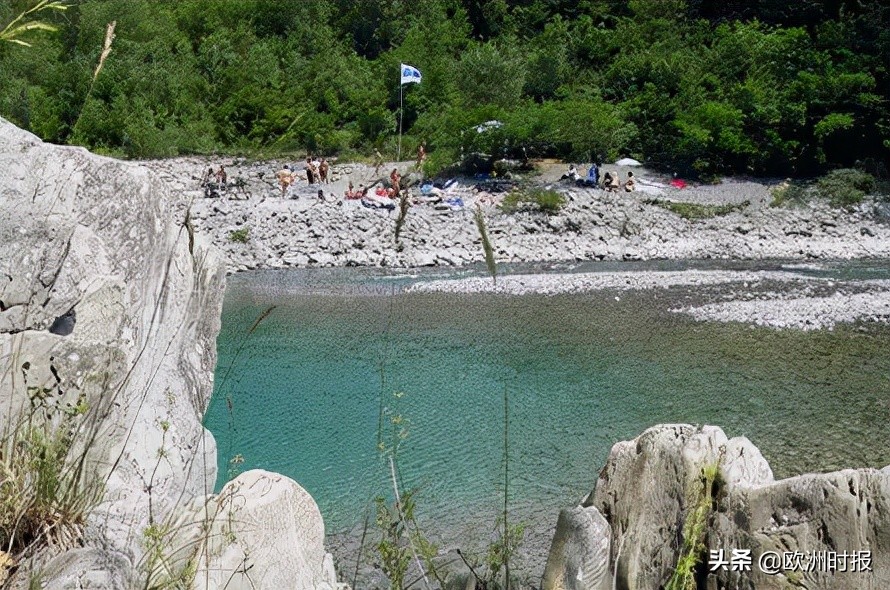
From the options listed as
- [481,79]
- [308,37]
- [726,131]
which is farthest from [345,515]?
[308,37]

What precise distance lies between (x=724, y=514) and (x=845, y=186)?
25.5 m

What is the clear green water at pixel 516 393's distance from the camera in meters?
9.38

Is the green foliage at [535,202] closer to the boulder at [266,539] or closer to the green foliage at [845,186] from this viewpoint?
the green foliage at [845,186]

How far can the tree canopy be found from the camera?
29.4 meters

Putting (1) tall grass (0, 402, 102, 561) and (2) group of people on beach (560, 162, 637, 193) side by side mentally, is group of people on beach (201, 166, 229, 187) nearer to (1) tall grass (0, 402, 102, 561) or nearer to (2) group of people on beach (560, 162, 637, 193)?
(2) group of people on beach (560, 162, 637, 193)

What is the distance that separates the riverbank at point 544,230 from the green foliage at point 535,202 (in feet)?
0.86

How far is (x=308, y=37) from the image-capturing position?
44125mm

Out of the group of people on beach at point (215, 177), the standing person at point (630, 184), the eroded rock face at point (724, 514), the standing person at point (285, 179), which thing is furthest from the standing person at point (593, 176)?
the eroded rock face at point (724, 514)

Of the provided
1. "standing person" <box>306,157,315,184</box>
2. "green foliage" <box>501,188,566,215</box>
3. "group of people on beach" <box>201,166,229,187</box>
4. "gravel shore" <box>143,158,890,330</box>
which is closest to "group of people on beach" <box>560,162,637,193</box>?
"gravel shore" <box>143,158,890,330</box>

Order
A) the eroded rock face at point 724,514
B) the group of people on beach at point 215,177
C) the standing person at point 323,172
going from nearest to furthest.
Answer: the eroded rock face at point 724,514 → the group of people on beach at point 215,177 → the standing person at point 323,172

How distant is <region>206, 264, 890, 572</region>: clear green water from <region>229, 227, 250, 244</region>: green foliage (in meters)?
6.03

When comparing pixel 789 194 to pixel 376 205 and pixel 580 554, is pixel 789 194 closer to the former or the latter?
pixel 376 205

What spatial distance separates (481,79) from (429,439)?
2632cm

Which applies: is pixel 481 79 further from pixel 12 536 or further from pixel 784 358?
pixel 12 536
